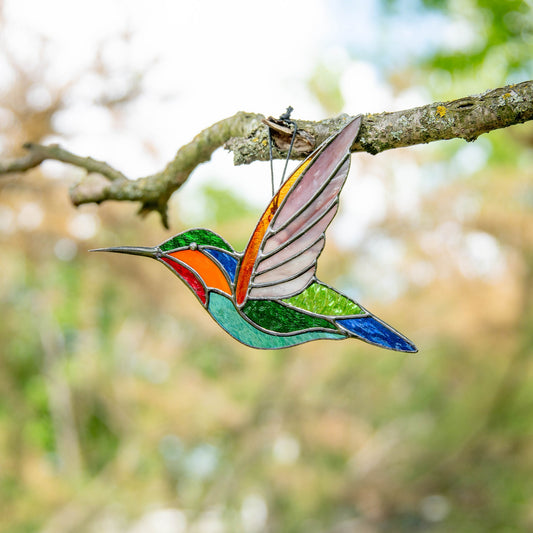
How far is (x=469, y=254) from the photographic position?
421cm

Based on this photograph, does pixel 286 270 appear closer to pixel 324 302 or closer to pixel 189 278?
pixel 324 302

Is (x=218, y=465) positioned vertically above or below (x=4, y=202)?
below

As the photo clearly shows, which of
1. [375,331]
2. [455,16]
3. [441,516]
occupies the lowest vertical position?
[441,516]

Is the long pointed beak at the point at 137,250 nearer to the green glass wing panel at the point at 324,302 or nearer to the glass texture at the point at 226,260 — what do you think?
the glass texture at the point at 226,260

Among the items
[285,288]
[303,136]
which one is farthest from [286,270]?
[303,136]

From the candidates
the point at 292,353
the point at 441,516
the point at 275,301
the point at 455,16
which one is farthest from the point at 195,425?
the point at 275,301

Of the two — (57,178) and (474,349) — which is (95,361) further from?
(474,349)

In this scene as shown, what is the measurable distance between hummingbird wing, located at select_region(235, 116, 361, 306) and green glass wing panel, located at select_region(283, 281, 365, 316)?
0.06ft

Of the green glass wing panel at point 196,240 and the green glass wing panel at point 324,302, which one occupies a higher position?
the green glass wing panel at point 196,240

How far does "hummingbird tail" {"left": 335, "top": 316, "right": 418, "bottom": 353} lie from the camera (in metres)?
0.98

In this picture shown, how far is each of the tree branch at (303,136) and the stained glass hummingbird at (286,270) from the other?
8 centimetres

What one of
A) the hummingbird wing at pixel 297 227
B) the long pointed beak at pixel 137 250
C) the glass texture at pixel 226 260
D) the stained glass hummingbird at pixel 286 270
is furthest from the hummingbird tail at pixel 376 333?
the long pointed beak at pixel 137 250

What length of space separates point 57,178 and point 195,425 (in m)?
2.57

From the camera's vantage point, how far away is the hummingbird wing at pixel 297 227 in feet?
3.20
